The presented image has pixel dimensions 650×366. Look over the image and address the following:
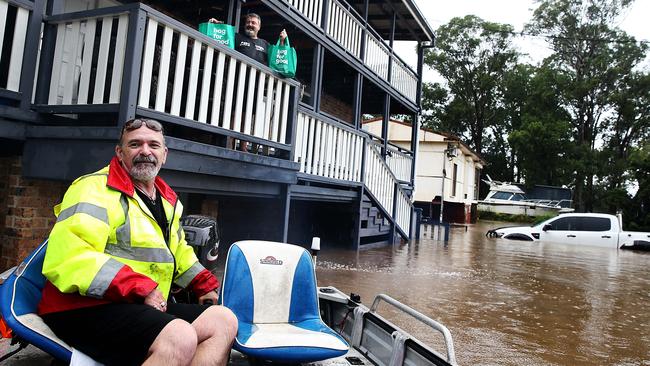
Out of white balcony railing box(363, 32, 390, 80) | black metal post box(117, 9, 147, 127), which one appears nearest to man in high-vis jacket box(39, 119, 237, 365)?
black metal post box(117, 9, 147, 127)

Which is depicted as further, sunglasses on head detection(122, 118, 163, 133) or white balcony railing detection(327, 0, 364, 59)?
white balcony railing detection(327, 0, 364, 59)

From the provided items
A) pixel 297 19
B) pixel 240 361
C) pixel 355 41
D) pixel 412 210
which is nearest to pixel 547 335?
pixel 240 361

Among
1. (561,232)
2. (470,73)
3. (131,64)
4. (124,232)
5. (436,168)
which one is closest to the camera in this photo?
(124,232)

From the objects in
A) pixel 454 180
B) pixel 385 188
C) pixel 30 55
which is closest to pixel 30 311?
pixel 30 55

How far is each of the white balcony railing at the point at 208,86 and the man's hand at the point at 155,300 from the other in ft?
8.02

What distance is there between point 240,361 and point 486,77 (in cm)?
→ 4204

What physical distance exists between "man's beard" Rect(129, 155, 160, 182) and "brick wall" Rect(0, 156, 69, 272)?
284 cm

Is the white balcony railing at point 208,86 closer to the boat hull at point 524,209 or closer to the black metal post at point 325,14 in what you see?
the black metal post at point 325,14

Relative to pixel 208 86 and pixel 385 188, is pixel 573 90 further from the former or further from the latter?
pixel 208 86

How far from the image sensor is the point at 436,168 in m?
25.7

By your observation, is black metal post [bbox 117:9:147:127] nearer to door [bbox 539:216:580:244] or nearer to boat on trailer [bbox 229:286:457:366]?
boat on trailer [bbox 229:286:457:366]

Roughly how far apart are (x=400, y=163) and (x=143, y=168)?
41.6ft

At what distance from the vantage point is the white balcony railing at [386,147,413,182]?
1395 cm

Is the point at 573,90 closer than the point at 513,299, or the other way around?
the point at 513,299
